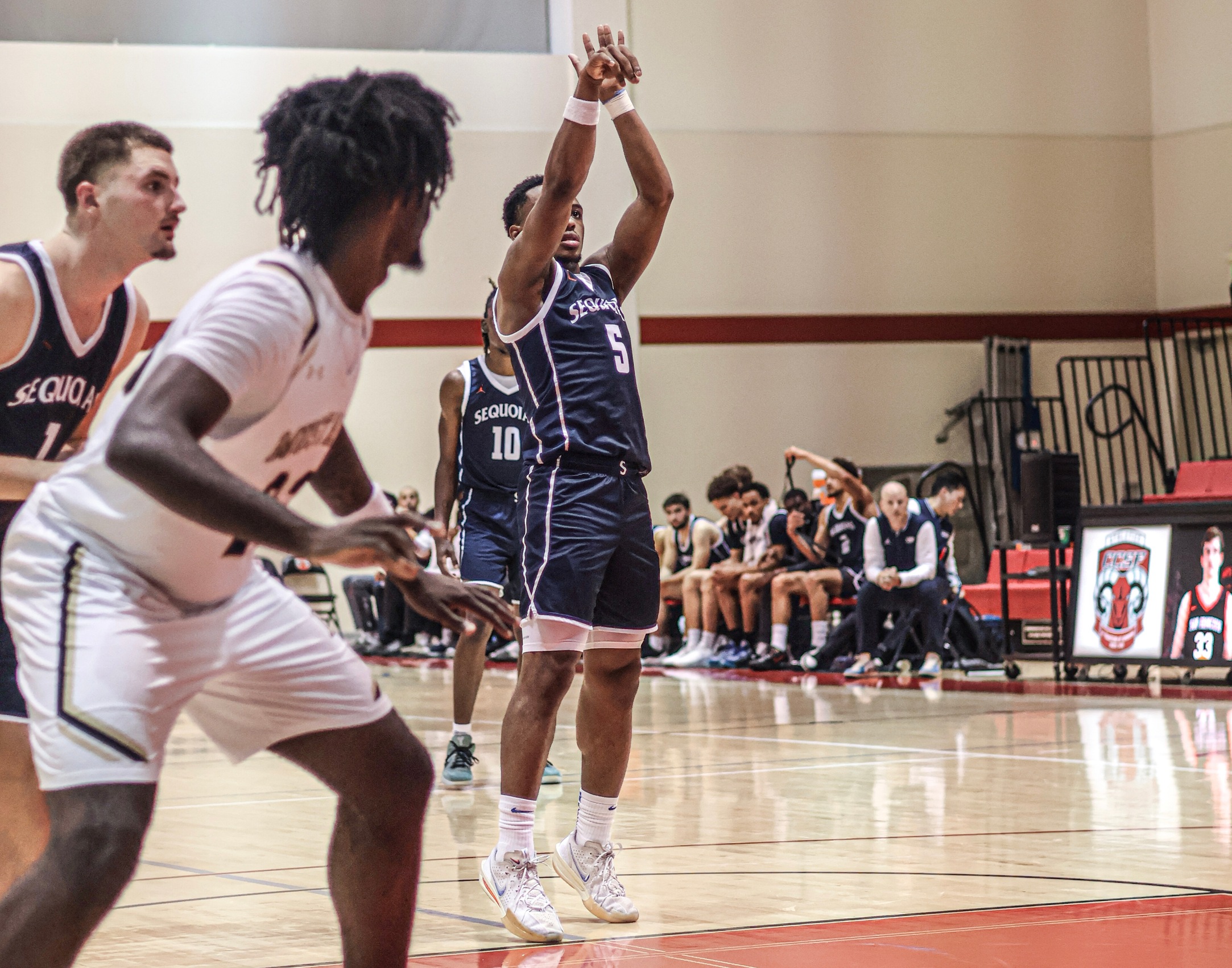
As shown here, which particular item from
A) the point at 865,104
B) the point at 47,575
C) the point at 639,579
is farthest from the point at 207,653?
the point at 865,104

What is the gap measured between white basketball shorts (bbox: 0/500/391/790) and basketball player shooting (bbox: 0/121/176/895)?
0.73m

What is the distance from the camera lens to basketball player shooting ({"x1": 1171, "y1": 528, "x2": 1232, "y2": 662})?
391 inches

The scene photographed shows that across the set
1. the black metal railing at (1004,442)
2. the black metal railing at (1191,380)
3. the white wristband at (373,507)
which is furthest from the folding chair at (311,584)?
the white wristband at (373,507)

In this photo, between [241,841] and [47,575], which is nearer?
[47,575]

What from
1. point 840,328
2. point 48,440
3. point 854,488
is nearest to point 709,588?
point 854,488

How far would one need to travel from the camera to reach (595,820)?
165 inches

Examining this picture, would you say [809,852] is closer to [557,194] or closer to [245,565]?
[557,194]

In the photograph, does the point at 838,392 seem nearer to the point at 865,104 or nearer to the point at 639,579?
the point at 865,104

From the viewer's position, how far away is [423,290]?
17.6 metres

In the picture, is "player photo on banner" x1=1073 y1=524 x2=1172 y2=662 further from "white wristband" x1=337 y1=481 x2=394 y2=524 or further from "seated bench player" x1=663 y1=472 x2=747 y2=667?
"white wristband" x1=337 y1=481 x2=394 y2=524

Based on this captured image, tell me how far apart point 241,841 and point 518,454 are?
74.6 inches

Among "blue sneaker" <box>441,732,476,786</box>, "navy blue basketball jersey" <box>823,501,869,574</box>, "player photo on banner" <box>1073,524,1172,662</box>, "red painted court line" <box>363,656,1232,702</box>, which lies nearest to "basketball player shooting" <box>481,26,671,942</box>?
"blue sneaker" <box>441,732,476,786</box>

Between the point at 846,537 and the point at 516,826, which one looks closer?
the point at 516,826

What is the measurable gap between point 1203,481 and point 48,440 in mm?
12643
